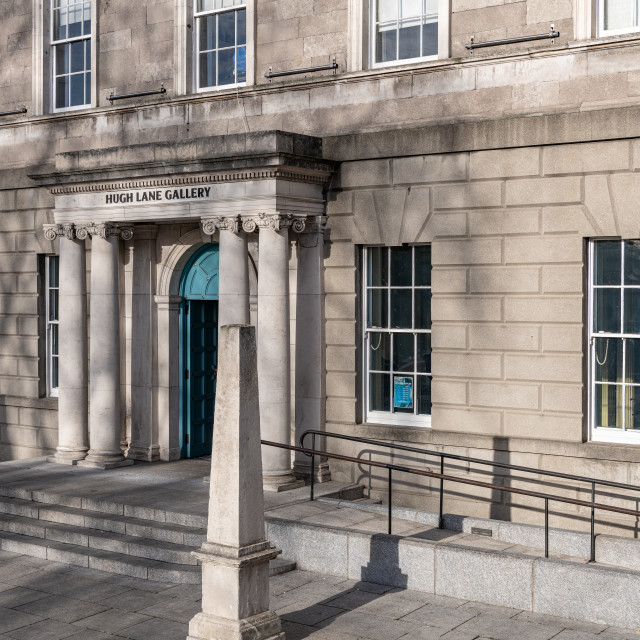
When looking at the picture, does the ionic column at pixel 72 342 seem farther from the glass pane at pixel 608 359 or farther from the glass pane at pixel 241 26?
the glass pane at pixel 608 359

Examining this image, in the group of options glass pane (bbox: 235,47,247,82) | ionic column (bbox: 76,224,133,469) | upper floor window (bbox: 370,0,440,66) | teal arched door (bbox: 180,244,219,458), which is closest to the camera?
upper floor window (bbox: 370,0,440,66)

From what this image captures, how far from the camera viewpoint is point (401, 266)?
47.0 ft

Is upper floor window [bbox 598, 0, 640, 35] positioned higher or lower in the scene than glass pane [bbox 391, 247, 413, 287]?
higher

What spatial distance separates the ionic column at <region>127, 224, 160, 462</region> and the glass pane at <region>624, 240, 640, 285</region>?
288 inches

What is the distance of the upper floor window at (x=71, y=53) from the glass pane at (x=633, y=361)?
981 cm

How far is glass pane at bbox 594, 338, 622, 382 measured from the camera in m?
12.8

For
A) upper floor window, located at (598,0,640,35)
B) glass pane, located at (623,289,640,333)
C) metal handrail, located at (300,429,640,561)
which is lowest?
metal handrail, located at (300,429,640,561)

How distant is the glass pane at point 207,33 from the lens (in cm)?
1612

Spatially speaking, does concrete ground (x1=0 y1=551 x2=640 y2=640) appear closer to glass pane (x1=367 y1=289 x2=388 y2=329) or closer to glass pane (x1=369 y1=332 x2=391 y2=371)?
glass pane (x1=369 y1=332 x2=391 y2=371)

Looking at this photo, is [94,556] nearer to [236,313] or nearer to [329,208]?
[236,313]

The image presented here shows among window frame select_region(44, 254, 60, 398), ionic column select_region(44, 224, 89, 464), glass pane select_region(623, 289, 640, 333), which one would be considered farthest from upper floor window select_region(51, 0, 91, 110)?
glass pane select_region(623, 289, 640, 333)

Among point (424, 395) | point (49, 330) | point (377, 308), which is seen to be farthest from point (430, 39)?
point (49, 330)

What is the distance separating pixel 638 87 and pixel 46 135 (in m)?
9.92

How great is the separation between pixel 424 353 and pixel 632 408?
9.36 ft
